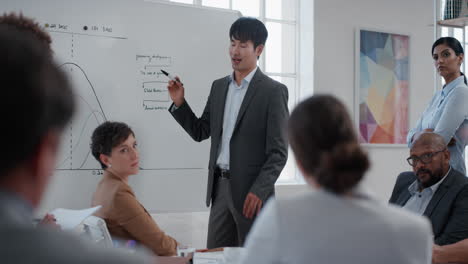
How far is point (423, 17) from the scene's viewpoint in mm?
5078

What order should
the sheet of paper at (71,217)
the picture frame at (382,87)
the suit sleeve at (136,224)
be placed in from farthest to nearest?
1. the picture frame at (382,87)
2. the suit sleeve at (136,224)
3. the sheet of paper at (71,217)

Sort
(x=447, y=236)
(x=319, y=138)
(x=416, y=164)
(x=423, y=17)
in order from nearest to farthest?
(x=319, y=138)
(x=447, y=236)
(x=416, y=164)
(x=423, y=17)

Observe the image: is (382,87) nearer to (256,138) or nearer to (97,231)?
(256,138)

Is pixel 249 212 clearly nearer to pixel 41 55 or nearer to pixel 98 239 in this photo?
pixel 98 239

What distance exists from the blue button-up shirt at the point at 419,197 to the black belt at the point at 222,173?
0.96 meters

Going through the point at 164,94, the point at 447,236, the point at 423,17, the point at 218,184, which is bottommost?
the point at 447,236

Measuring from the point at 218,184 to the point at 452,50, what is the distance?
1.75m

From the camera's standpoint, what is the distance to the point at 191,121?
8.68ft

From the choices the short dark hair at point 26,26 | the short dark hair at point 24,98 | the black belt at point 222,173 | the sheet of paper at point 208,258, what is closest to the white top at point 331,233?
the short dark hair at point 24,98

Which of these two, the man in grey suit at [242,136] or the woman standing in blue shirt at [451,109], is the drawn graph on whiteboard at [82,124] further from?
the woman standing in blue shirt at [451,109]

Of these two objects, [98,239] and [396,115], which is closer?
[98,239]

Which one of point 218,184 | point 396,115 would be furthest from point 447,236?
point 396,115

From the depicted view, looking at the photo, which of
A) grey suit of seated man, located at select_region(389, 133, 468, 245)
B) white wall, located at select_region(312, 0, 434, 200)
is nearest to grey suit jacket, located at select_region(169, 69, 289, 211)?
grey suit of seated man, located at select_region(389, 133, 468, 245)

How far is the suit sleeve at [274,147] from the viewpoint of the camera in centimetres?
232
